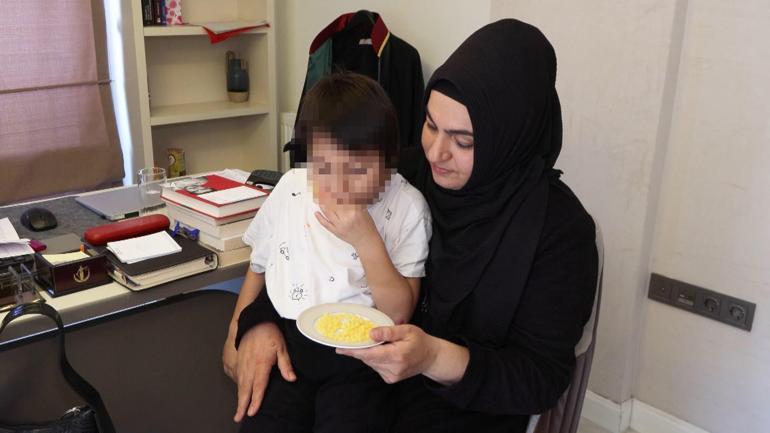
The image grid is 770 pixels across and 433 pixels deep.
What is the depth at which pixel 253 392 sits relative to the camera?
1.34 m

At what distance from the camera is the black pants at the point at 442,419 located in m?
1.27

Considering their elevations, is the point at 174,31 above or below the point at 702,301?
above

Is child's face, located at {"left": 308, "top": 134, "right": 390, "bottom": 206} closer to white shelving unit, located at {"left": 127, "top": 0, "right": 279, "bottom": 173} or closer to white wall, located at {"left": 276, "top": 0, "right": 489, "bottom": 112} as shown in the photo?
white wall, located at {"left": 276, "top": 0, "right": 489, "bottom": 112}

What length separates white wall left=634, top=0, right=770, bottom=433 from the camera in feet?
6.00

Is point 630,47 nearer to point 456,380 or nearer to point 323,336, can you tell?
point 456,380

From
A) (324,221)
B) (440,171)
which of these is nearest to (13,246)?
(324,221)

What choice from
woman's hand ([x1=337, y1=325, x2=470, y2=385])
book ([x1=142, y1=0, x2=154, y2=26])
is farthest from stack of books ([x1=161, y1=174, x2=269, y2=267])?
book ([x1=142, y1=0, x2=154, y2=26])

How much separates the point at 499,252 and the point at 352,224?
28 cm

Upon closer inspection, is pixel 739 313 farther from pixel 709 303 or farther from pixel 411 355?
pixel 411 355

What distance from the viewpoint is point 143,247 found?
5.13ft

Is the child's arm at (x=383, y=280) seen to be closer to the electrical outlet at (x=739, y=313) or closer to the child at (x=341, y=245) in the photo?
the child at (x=341, y=245)

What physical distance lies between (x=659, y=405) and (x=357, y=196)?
1488mm

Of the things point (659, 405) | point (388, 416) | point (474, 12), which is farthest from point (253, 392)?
point (474, 12)

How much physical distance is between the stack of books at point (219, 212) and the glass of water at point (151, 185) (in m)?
0.14
